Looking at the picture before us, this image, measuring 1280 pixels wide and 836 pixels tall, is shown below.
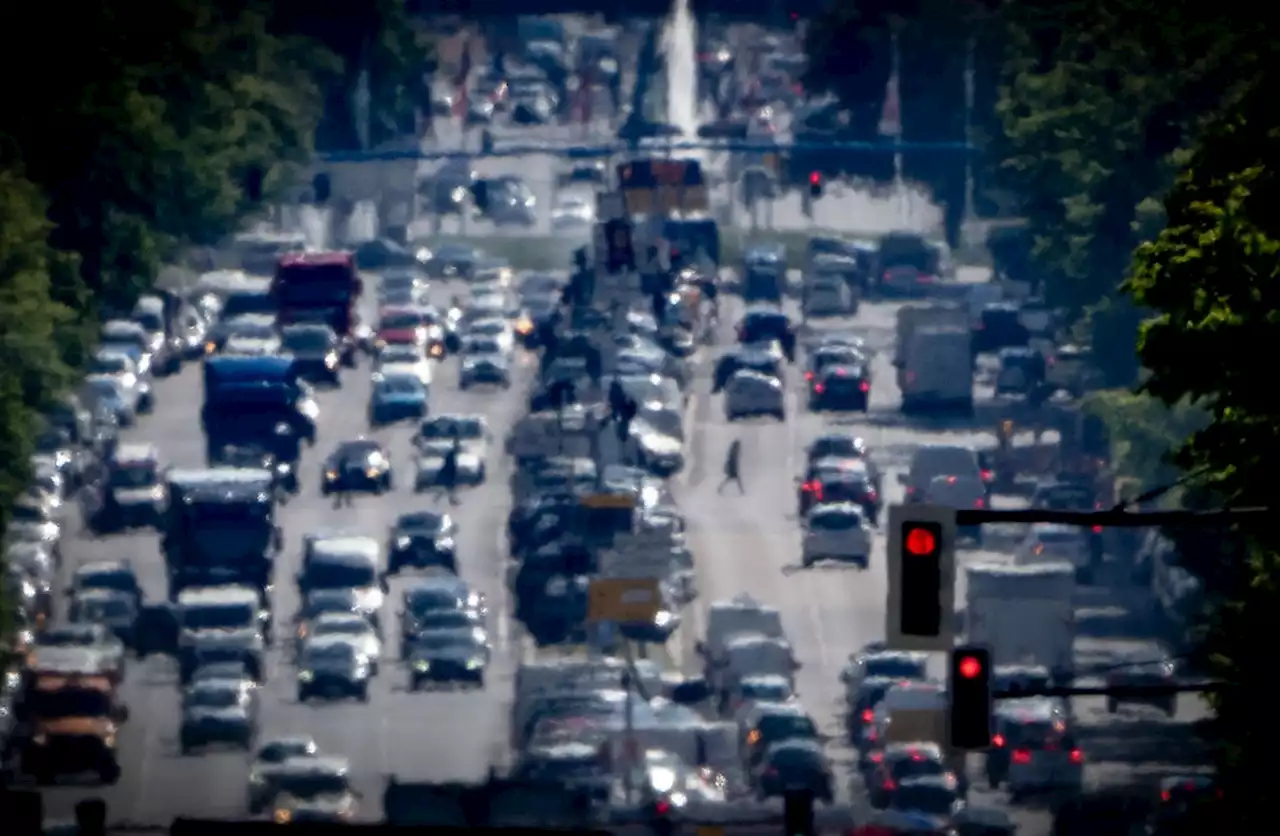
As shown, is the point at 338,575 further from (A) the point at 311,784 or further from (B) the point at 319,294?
(B) the point at 319,294

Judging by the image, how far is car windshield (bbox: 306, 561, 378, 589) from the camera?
220ft

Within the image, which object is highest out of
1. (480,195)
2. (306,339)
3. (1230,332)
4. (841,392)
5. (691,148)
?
(691,148)

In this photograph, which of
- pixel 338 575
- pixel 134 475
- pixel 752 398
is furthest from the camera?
pixel 752 398

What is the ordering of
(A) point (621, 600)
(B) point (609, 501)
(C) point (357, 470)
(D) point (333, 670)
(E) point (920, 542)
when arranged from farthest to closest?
(C) point (357, 470)
(B) point (609, 501)
(A) point (621, 600)
(D) point (333, 670)
(E) point (920, 542)

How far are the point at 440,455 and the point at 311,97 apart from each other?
37.7 metres

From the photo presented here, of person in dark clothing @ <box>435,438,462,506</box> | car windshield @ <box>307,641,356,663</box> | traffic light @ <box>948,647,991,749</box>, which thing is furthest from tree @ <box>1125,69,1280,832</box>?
person in dark clothing @ <box>435,438,462,506</box>

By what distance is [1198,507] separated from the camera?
42.2m

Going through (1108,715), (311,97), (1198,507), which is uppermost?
(311,97)

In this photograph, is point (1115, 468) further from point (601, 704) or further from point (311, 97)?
point (311, 97)

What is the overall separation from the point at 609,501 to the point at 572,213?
4402 centimetres

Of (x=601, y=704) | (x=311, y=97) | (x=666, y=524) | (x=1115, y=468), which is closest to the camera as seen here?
(x=601, y=704)

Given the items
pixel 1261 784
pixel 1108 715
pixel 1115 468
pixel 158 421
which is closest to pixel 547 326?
pixel 158 421

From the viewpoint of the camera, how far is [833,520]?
70938 millimetres

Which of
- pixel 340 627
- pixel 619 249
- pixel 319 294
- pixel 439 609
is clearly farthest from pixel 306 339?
pixel 340 627
